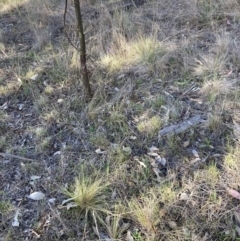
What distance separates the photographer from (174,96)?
9.43 feet

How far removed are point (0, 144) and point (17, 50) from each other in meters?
1.54

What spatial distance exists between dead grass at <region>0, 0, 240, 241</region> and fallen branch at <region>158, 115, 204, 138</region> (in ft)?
0.14

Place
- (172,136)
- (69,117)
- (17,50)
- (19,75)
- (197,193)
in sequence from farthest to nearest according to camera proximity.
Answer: (17,50), (19,75), (69,117), (172,136), (197,193)

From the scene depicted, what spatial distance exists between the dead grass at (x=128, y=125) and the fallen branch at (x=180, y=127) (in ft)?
0.14

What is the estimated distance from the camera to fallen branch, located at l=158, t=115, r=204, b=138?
248 cm

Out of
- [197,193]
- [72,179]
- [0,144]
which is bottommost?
[197,193]

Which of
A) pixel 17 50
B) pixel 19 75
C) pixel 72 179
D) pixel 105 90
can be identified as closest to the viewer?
pixel 72 179

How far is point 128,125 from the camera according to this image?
2.62 m

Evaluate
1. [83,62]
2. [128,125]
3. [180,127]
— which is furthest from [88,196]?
[83,62]

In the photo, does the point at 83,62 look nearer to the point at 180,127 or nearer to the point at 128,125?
the point at 128,125

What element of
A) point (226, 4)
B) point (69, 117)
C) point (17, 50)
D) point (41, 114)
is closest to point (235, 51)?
point (226, 4)

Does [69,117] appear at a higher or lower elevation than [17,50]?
lower

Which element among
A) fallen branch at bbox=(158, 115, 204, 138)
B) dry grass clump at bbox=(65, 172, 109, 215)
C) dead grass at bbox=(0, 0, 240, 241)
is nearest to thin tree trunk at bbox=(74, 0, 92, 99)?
dead grass at bbox=(0, 0, 240, 241)

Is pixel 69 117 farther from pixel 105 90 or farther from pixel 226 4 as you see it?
pixel 226 4
